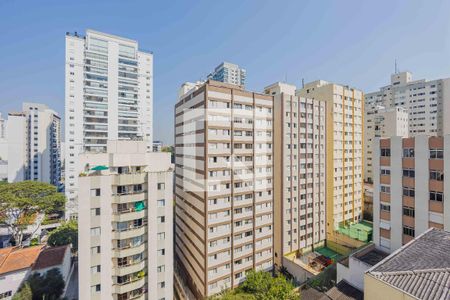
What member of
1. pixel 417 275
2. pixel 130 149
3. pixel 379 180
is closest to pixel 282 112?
pixel 379 180

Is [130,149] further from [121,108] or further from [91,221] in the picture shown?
[121,108]

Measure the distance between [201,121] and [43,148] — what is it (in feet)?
239

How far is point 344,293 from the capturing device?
19656mm

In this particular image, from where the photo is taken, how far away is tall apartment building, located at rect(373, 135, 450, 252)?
21141 millimetres

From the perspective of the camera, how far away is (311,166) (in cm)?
3547

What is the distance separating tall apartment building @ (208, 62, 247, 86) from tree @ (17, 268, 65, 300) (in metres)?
111

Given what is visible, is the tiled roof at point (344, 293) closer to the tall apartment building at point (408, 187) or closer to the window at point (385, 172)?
the tall apartment building at point (408, 187)

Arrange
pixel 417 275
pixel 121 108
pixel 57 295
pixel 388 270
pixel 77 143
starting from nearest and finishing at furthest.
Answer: pixel 417 275 < pixel 388 270 < pixel 57 295 < pixel 77 143 < pixel 121 108

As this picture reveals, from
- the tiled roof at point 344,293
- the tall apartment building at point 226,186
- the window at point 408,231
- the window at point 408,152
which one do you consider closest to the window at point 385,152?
the window at point 408,152

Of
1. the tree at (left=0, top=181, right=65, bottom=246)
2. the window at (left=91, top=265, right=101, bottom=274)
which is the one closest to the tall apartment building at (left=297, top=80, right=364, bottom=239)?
the window at (left=91, top=265, right=101, bottom=274)

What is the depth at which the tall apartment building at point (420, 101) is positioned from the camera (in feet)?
215

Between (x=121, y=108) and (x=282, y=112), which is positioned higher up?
(x=121, y=108)

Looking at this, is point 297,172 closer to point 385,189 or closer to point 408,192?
point 385,189

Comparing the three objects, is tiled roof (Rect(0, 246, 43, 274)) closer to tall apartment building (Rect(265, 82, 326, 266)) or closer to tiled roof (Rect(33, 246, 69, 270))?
tiled roof (Rect(33, 246, 69, 270))
